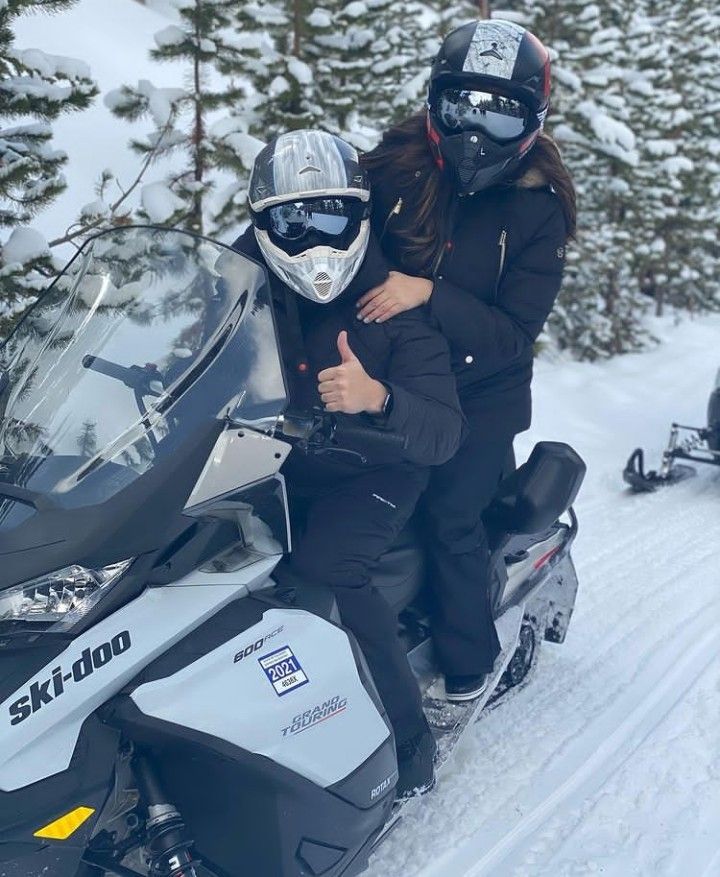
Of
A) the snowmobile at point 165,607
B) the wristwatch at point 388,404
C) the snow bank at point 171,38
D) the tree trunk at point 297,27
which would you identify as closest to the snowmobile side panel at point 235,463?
the snowmobile at point 165,607

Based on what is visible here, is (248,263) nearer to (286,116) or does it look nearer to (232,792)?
(232,792)

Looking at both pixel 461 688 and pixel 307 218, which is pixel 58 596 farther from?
pixel 461 688

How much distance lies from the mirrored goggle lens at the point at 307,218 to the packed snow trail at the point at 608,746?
181cm

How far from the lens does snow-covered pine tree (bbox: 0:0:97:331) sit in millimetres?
4574

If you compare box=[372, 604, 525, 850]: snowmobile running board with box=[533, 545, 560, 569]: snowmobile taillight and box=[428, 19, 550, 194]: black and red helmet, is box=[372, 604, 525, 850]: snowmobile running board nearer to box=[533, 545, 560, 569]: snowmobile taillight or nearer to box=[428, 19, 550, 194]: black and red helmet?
box=[533, 545, 560, 569]: snowmobile taillight

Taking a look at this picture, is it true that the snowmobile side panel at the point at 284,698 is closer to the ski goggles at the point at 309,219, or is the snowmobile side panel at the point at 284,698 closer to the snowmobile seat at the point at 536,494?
the ski goggles at the point at 309,219

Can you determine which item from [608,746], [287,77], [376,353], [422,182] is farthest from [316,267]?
[287,77]

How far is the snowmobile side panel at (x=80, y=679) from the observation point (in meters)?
1.96

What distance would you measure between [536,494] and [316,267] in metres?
1.39

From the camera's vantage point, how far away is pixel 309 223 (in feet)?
8.54

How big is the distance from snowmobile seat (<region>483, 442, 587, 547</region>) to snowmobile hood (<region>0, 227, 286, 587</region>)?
4.81 ft

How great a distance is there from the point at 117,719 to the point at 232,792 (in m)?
0.36

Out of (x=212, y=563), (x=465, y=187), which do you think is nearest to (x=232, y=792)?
(x=212, y=563)

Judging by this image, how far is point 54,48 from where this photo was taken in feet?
66.9
